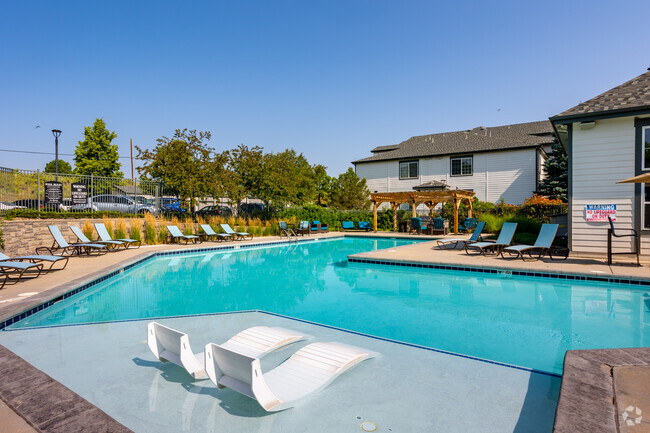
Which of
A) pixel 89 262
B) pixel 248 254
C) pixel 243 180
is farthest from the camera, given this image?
pixel 243 180

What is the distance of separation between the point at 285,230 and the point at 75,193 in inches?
Result: 339

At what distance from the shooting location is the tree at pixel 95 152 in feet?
89.9

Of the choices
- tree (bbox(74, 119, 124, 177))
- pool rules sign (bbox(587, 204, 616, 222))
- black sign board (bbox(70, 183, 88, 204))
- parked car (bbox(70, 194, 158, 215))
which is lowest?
pool rules sign (bbox(587, 204, 616, 222))

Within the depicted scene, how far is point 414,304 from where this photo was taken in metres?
6.03

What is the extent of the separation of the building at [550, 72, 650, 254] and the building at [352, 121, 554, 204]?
554 inches

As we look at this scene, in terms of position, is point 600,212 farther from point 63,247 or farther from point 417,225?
point 63,247

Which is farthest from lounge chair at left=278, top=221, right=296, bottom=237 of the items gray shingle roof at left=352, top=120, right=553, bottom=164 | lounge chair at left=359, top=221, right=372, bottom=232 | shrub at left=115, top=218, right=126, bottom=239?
gray shingle roof at left=352, top=120, right=553, bottom=164

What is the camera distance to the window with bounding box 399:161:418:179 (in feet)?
89.1

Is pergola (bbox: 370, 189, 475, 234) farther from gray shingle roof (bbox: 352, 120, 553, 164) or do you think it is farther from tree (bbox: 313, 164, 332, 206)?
tree (bbox: 313, 164, 332, 206)

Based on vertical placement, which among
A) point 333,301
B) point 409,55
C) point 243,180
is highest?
point 409,55

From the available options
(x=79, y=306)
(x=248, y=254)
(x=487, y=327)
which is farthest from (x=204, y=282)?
(x=487, y=327)

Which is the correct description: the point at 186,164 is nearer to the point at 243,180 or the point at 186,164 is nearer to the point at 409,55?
the point at 243,180

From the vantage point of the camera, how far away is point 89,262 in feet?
29.7

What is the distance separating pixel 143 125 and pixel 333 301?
26.5 m
